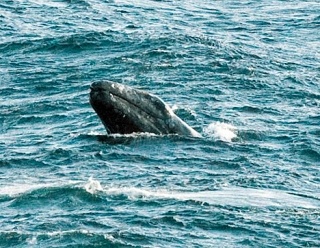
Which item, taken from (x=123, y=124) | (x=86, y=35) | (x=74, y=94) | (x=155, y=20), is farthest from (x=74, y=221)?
(x=155, y=20)

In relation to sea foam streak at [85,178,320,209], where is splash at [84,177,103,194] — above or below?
above

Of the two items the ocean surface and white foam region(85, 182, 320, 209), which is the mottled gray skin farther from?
white foam region(85, 182, 320, 209)

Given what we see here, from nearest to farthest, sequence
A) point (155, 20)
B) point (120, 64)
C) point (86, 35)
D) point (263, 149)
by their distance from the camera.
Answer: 1. point (263, 149)
2. point (120, 64)
3. point (86, 35)
4. point (155, 20)

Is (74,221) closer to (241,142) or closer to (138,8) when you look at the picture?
(241,142)

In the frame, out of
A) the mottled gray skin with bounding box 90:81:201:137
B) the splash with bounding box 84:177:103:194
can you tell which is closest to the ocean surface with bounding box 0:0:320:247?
the splash with bounding box 84:177:103:194

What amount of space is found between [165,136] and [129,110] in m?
1.50

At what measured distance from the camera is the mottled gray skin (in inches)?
1180

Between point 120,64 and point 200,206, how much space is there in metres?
18.3

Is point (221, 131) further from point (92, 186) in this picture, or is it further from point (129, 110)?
point (92, 186)

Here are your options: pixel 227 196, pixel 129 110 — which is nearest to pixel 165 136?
pixel 129 110

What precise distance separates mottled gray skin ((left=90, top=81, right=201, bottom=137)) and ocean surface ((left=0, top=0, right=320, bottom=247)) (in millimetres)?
366

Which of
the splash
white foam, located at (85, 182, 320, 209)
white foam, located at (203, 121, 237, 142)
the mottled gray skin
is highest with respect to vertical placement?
the mottled gray skin

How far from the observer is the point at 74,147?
105 ft

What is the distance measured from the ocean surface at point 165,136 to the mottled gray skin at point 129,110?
0.37 metres
